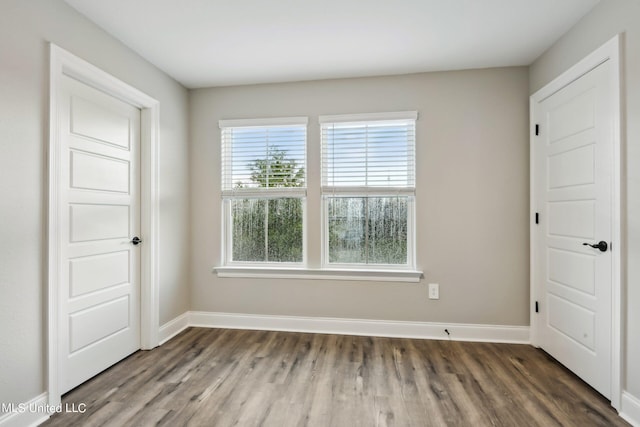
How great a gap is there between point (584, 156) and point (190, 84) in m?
3.47

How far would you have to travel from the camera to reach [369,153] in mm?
3123

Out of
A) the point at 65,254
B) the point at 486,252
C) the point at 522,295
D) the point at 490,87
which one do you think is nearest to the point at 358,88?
the point at 490,87

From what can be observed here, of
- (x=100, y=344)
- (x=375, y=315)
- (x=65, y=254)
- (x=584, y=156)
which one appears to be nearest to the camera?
(x=65, y=254)

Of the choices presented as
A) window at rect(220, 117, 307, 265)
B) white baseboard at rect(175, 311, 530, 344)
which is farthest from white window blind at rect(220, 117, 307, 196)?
white baseboard at rect(175, 311, 530, 344)

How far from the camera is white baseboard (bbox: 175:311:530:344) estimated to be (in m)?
2.90

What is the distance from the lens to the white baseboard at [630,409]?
1.75 m

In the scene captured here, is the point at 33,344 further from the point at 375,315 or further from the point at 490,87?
the point at 490,87

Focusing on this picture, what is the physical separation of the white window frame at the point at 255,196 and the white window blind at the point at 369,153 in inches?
10.4

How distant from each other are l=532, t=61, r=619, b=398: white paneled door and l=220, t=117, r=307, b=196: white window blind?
7.03ft

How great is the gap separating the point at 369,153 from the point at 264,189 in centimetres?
113

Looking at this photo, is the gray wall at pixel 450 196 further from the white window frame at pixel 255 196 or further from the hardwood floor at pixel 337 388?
the hardwood floor at pixel 337 388

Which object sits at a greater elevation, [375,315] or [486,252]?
[486,252]

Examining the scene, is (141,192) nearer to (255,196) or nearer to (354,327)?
(255,196)

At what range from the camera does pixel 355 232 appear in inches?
125
